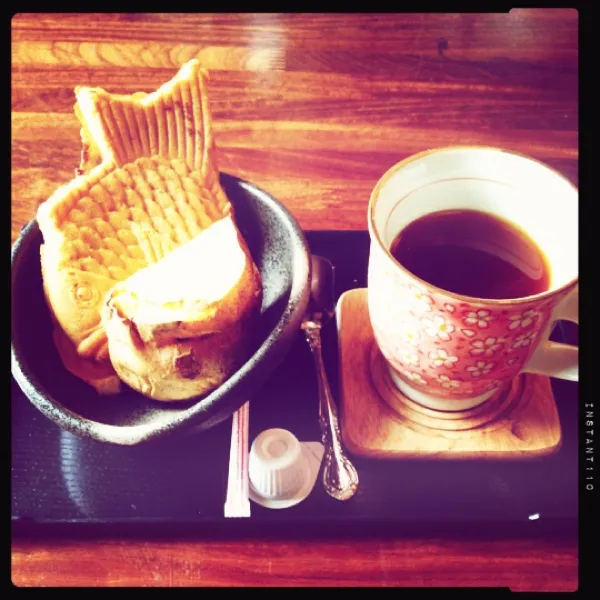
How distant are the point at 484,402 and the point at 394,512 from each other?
0.44 feet

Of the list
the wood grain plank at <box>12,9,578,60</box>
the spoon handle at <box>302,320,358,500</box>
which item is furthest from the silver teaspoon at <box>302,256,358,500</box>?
the wood grain plank at <box>12,9,578,60</box>

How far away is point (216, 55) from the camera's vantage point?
97 centimetres

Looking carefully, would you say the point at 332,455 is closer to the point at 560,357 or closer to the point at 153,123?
the point at 560,357

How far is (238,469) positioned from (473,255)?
0.28m

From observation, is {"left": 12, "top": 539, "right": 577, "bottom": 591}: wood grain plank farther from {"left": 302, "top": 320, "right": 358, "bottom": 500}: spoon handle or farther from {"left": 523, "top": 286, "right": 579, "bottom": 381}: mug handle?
{"left": 523, "top": 286, "right": 579, "bottom": 381}: mug handle

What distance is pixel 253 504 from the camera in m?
0.59

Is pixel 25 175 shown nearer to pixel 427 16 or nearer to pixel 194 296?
pixel 194 296

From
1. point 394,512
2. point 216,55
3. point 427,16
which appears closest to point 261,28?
point 216,55

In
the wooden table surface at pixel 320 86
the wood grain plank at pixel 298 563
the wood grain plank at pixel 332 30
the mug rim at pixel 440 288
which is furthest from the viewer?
the wood grain plank at pixel 332 30

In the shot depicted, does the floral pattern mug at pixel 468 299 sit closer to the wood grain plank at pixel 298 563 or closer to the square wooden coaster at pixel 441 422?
the square wooden coaster at pixel 441 422

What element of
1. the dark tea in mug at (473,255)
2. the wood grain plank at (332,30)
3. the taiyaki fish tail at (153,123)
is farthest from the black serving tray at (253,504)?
the wood grain plank at (332,30)

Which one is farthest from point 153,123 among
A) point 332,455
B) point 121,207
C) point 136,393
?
point 332,455

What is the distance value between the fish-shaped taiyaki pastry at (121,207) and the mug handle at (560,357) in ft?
0.82

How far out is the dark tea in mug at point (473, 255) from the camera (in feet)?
1.89
